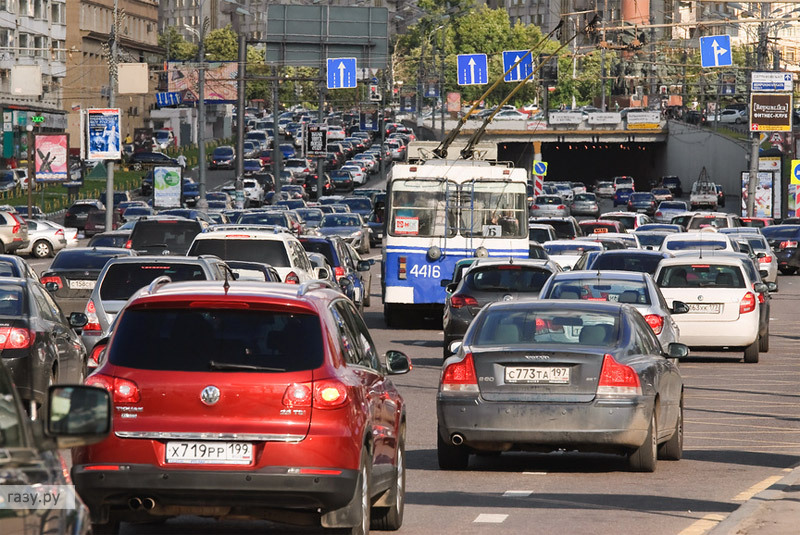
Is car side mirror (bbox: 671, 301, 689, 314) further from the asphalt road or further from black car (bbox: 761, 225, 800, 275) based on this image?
black car (bbox: 761, 225, 800, 275)

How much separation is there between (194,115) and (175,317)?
153 meters

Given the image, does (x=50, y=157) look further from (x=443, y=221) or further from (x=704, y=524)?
(x=704, y=524)

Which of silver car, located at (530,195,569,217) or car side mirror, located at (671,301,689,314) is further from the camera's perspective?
silver car, located at (530,195,569,217)

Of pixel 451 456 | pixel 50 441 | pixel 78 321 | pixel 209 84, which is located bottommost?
pixel 451 456

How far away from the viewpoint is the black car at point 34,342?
1520 cm

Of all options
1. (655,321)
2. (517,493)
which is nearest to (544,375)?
(517,493)

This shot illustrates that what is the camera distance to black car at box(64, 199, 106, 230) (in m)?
72.7

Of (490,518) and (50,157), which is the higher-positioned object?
(50,157)

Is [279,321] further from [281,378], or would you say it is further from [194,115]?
[194,115]

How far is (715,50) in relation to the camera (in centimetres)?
6375

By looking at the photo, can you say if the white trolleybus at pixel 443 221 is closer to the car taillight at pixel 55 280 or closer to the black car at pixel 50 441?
the car taillight at pixel 55 280

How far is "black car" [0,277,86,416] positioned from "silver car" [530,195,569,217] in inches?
2487

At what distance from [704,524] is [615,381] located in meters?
2.05

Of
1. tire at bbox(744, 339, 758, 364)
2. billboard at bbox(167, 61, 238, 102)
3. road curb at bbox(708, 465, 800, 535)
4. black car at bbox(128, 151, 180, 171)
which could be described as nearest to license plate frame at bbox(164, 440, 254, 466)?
road curb at bbox(708, 465, 800, 535)
